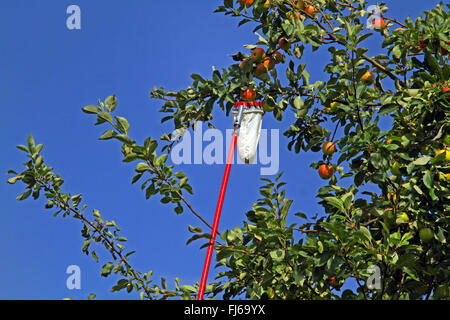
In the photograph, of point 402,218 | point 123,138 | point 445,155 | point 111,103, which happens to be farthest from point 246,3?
point 402,218

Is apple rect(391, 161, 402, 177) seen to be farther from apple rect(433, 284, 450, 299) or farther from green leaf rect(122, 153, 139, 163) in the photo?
green leaf rect(122, 153, 139, 163)

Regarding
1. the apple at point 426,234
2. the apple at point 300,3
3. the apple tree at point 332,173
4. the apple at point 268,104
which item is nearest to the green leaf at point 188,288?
the apple tree at point 332,173

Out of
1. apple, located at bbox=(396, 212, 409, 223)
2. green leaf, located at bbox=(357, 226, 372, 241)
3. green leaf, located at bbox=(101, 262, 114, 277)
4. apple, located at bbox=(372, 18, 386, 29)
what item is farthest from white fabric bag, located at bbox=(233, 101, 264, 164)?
apple, located at bbox=(372, 18, 386, 29)

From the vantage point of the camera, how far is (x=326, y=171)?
442cm

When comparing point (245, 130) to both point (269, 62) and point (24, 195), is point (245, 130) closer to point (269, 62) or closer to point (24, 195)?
point (269, 62)

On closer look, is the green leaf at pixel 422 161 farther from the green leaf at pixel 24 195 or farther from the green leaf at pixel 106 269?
the green leaf at pixel 24 195

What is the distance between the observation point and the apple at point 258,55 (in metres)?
4.20
